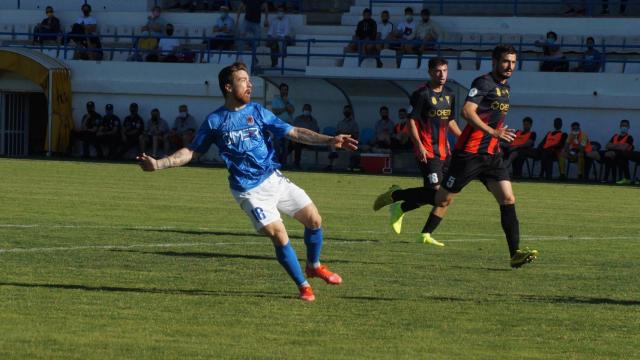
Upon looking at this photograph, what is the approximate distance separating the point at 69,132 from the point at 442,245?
2385cm

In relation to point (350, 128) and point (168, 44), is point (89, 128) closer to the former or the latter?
point (168, 44)

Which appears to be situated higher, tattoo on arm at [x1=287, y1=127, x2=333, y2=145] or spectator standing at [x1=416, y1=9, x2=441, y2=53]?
spectator standing at [x1=416, y1=9, x2=441, y2=53]

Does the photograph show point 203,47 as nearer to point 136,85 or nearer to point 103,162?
point 136,85

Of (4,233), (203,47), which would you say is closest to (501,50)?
(4,233)

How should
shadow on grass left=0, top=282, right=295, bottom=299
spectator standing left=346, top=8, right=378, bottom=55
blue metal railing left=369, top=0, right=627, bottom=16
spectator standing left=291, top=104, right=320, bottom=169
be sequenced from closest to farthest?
shadow on grass left=0, top=282, right=295, bottom=299, spectator standing left=291, top=104, right=320, bottom=169, spectator standing left=346, top=8, right=378, bottom=55, blue metal railing left=369, top=0, right=627, bottom=16

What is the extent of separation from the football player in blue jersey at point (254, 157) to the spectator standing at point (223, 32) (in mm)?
26800

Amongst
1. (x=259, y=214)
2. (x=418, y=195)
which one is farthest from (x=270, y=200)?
(x=418, y=195)

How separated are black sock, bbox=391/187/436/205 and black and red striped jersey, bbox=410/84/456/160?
40cm

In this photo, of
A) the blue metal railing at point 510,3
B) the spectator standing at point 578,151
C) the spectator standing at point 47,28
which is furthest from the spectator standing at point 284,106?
the spectator standing at point 47,28

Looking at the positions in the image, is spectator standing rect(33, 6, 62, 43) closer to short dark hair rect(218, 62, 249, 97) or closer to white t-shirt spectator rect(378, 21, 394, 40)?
white t-shirt spectator rect(378, 21, 394, 40)

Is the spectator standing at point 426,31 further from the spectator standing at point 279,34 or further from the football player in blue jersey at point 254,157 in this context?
the football player in blue jersey at point 254,157

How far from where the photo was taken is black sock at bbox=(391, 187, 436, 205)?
1418 cm

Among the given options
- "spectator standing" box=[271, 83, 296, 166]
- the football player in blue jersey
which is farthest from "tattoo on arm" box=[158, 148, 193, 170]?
"spectator standing" box=[271, 83, 296, 166]

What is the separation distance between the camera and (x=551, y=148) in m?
30.4
